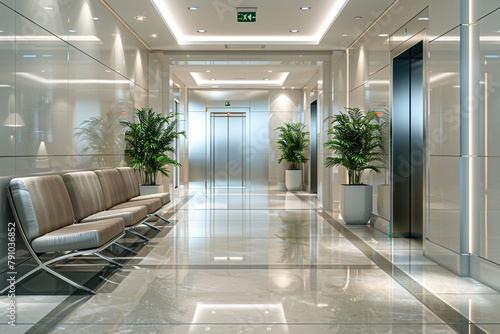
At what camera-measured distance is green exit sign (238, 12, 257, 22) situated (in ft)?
28.7

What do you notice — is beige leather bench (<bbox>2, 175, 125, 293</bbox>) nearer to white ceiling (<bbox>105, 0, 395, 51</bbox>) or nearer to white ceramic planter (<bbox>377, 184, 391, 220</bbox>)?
white ceiling (<bbox>105, 0, 395, 51</bbox>)

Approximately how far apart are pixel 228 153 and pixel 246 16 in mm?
9754

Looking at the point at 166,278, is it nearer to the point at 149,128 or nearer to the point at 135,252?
the point at 135,252

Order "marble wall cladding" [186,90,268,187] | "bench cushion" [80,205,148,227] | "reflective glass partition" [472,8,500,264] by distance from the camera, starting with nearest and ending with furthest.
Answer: "reflective glass partition" [472,8,500,264], "bench cushion" [80,205,148,227], "marble wall cladding" [186,90,268,187]

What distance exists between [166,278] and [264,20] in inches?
251

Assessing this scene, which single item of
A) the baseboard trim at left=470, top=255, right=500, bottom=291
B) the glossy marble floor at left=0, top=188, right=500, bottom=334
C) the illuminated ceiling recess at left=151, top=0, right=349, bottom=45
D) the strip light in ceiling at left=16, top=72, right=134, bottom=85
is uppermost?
the illuminated ceiling recess at left=151, top=0, right=349, bottom=45

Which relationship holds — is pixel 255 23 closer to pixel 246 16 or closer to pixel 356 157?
pixel 246 16

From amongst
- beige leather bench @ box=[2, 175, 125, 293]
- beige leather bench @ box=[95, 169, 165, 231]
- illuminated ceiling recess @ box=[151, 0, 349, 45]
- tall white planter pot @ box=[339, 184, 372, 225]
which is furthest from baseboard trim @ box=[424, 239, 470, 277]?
illuminated ceiling recess @ box=[151, 0, 349, 45]

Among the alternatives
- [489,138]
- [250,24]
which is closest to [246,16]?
[250,24]

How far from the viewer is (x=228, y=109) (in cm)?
1850

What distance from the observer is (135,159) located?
8.94 m

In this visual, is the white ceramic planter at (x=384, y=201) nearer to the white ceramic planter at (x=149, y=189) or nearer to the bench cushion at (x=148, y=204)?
the bench cushion at (x=148, y=204)

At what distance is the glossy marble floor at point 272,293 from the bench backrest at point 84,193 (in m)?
0.79

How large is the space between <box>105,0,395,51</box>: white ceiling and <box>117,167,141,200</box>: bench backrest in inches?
116
